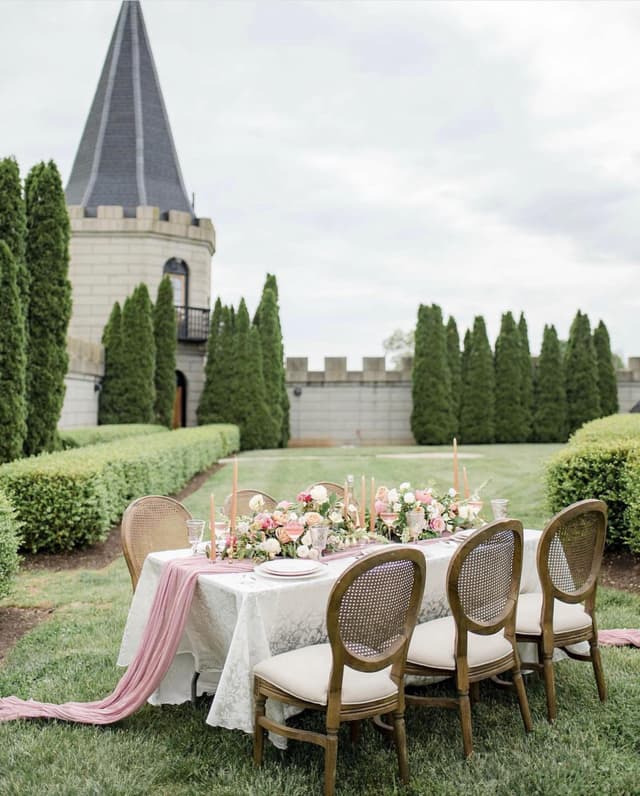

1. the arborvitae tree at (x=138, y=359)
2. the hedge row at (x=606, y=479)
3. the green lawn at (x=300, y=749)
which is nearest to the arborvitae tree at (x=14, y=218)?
the green lawn at (x=300, y=749)

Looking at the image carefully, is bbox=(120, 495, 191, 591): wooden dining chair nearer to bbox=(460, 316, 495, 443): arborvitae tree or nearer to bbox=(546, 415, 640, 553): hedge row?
bbox=(546, 415, 640, 553): hedge row

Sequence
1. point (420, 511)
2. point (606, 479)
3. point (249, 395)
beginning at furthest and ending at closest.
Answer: point (249, 395)
point (606, 479)
point (420, 511)

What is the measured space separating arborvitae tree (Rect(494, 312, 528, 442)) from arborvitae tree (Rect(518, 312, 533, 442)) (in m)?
0.10

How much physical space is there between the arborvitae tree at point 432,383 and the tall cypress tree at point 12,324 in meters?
16.4

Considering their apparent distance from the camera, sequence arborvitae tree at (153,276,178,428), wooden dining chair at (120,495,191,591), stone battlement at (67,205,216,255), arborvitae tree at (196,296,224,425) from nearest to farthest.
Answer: wooden dining chair at (120,495,191,591)
arborvitae tree at (153,276,178,428)
arborvitae tree at (196,296,224,425)
stone battlement at (67,205,216,255)

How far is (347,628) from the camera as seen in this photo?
321 cm

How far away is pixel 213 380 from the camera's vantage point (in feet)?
79.6

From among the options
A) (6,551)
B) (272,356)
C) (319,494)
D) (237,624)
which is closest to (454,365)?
(272,356)

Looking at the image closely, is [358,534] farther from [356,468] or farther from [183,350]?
[183,350]

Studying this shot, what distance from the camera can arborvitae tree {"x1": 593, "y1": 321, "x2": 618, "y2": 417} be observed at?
2633 centimetres

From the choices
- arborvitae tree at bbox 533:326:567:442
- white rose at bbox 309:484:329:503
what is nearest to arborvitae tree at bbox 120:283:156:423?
arborvitae tree at bbox 533:326:567:442

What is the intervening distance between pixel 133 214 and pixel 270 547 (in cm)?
2347

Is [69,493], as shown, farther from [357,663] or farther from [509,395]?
[509,395]

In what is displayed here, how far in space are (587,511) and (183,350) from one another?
2297 cm
